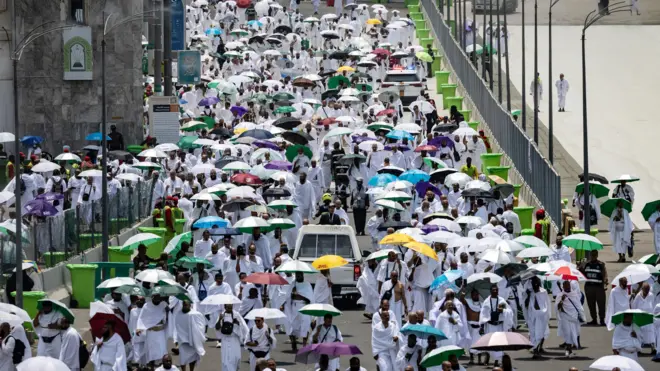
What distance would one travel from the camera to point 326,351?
21.9 metres

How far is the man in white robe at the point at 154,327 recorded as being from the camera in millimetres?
25047

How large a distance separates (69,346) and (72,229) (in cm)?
940

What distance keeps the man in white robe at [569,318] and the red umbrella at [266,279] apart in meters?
3.85

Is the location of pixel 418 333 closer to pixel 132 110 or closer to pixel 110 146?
pixel 110 146

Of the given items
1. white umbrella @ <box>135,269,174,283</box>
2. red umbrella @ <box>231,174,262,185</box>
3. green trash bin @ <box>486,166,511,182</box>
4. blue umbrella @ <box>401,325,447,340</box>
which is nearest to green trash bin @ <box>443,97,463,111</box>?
green trash bin @ <box>486,166,511,182</box>

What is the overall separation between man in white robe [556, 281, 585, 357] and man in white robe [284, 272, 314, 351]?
11.5ft

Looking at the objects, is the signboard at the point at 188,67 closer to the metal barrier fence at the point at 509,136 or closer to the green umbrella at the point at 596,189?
the metal barrier fence at the point at 509,136

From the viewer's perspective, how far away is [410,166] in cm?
4109

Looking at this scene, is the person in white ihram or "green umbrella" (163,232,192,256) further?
the person in white ihram

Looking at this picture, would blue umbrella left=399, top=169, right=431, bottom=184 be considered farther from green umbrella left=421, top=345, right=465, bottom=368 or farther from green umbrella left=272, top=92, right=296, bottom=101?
green umbrella left=272, top=92, right=296, bottom=101

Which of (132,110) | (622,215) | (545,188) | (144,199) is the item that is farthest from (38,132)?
(622,215)

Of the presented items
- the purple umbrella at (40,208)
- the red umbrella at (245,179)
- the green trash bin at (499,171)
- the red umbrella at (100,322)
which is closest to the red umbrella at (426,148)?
the green trash bin at (499,171)

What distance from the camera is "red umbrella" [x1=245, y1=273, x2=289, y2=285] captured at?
26.6 metres

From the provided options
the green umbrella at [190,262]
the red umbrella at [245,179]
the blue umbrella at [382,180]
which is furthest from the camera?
the red umbrella at [245,179]
